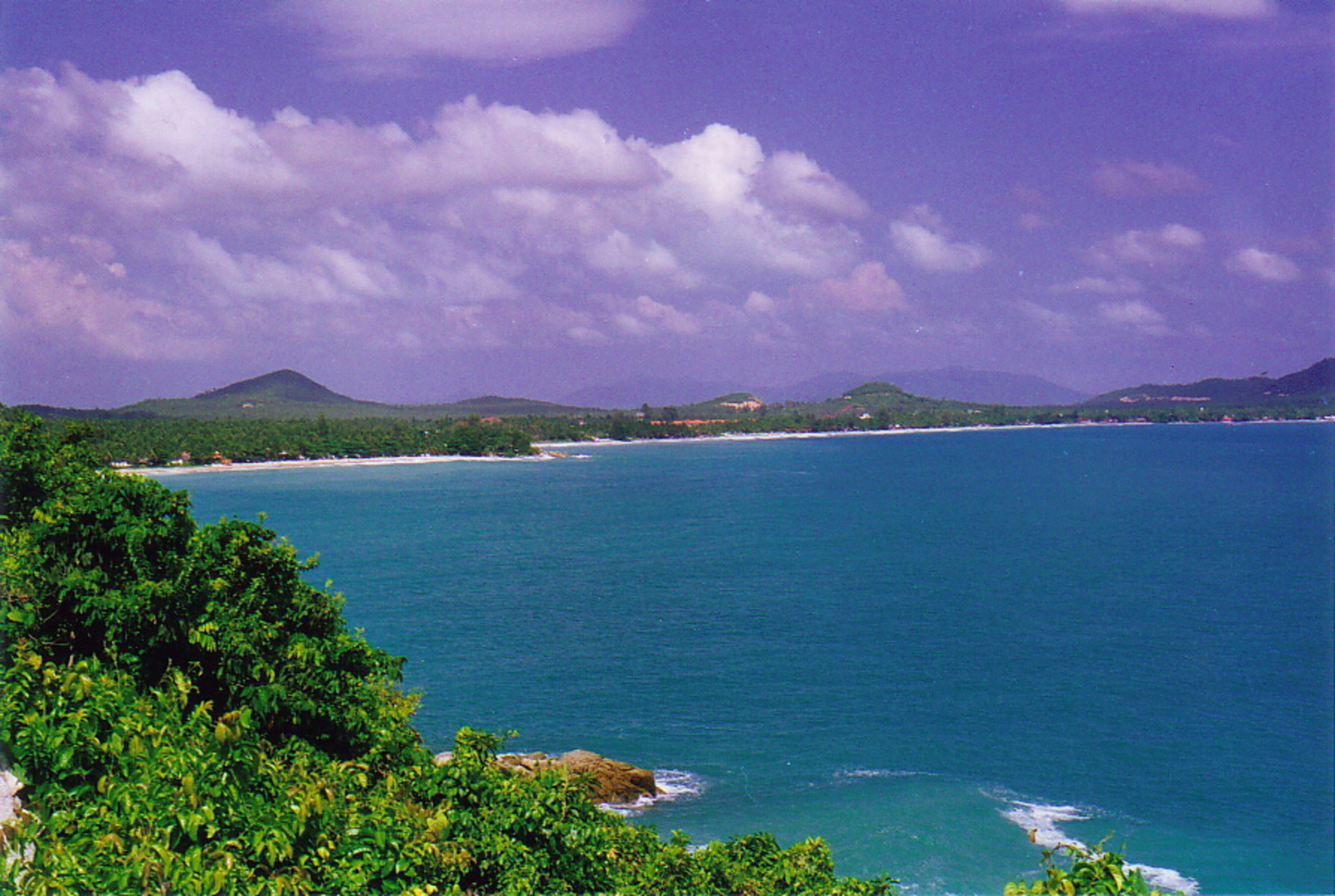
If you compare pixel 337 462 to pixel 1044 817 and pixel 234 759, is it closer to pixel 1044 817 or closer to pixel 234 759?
pixel 1044 817

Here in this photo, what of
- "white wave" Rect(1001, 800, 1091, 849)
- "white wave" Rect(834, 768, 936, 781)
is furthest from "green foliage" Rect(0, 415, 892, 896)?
"white wave" Rect(1001, 800, 1091, 849)

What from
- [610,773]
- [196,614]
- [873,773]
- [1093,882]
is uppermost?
[196,614]

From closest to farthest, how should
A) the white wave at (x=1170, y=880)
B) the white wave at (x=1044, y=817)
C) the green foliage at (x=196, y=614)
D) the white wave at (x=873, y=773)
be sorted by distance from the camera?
the green foliage at (x=196, y=614), the white wave at (x=1170, y=880), the white wave at (x=1044, y=817), the white wave at (x=873, y=773)

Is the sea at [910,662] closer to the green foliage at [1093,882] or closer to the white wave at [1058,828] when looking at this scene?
the white wave at [1058,828]

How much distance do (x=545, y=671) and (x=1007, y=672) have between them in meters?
13.8

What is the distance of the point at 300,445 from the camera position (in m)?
110

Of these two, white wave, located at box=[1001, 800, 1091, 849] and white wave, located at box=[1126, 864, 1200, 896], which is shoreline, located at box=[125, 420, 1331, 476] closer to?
white wave, located at box=[1001, 800, 1091, 849]

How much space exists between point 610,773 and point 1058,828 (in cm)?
880

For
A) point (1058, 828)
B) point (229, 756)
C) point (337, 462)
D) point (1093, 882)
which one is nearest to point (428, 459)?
point (337, 462)

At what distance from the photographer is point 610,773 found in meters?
18.1

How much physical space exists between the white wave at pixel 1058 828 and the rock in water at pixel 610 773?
23.8 feet

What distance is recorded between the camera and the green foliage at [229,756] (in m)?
5.62

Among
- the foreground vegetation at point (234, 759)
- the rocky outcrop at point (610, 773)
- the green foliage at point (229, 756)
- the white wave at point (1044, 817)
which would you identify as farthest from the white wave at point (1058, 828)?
the rocky outcrop at point (610, 773)

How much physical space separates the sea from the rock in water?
534mm
